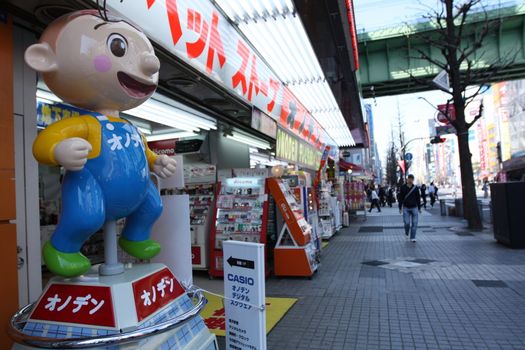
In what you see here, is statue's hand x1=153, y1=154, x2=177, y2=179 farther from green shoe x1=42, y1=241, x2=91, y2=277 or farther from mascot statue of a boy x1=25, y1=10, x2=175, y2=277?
green shoe x1=42, y1=241, x2=91, y2=277

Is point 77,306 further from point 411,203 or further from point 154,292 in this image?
point 411,203

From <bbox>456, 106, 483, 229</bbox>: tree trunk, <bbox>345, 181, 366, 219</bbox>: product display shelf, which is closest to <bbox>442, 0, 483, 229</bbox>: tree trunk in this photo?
<bbox>456, 106, 483, 229</bbox>: tree trunk

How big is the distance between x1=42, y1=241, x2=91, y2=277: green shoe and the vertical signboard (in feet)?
3.55

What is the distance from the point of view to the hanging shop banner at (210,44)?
405 cm

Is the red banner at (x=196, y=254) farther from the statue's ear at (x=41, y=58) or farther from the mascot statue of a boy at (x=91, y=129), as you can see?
the statue's ear at (x=41, y=58)

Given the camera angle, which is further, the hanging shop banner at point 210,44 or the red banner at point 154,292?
the hanging shop banner at point 210,44

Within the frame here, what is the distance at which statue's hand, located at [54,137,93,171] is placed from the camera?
6.67 ft

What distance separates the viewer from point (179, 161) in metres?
3.33

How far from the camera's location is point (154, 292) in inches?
94.1

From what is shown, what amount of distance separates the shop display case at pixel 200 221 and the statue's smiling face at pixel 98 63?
4871 millimetres

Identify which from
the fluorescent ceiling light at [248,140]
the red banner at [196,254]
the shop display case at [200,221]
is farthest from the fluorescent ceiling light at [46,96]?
the fluorescent ceiling light at [248,140]

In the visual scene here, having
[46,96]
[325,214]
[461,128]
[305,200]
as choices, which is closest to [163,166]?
[46,96]

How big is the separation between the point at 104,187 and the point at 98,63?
723mm

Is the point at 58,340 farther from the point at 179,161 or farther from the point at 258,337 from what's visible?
the point at 179,161
